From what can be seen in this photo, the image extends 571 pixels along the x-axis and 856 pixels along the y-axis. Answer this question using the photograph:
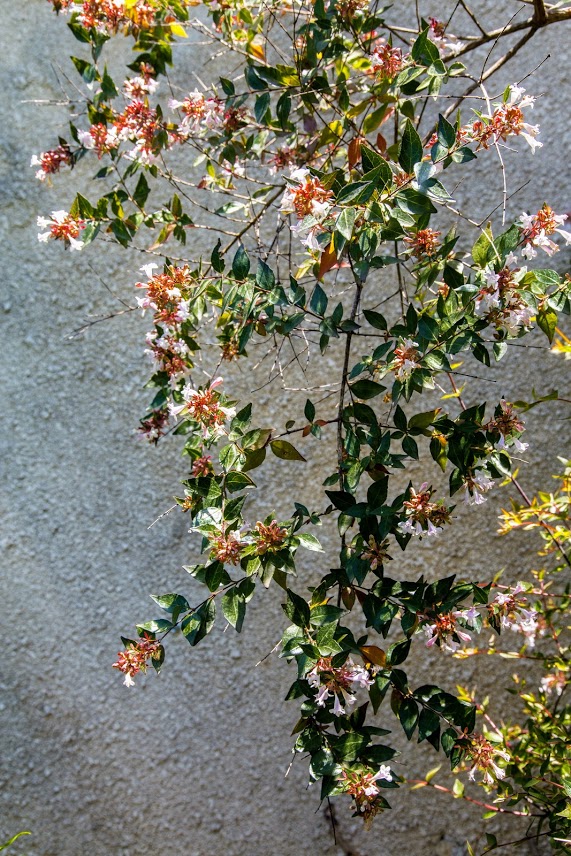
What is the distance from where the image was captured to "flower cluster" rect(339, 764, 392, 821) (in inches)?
32.5

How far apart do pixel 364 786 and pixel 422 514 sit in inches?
12.0

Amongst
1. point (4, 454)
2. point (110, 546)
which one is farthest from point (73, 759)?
point (4, 454)

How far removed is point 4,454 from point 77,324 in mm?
321

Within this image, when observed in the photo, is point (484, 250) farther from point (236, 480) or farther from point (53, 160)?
point (53, 160)

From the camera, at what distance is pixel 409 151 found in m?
0.79

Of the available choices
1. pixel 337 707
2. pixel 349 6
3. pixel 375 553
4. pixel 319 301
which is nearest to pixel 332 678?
pixel 337 707

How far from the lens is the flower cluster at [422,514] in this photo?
897 mm

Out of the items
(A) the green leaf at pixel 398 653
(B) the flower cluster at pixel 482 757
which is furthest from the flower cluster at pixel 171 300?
(B) the flower cluster at pixel 482 757

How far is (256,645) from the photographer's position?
1.61 metres

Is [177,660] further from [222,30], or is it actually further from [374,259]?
[222,30]

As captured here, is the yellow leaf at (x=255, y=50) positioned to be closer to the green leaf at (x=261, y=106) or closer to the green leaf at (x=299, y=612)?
the green leaf at (x=261, y=106)

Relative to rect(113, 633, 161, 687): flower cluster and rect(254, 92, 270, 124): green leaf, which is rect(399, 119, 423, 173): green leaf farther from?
rect(113, 633, 161, 687): flower cluster

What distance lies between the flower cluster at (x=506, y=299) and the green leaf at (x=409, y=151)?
144 millimetres

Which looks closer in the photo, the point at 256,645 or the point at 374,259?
the point at 374,259
